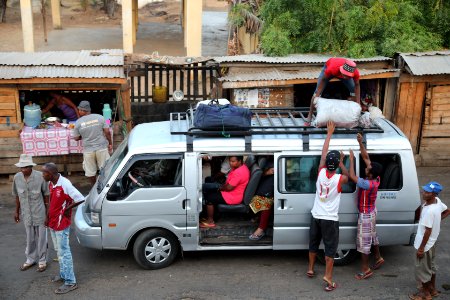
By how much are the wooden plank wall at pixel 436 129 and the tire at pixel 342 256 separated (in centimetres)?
507

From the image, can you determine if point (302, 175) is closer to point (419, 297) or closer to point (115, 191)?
point (419, 297)

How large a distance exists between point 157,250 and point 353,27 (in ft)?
24.4

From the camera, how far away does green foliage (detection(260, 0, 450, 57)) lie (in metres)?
11.9

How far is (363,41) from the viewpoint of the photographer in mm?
12438

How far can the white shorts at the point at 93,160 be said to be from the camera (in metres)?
10.2

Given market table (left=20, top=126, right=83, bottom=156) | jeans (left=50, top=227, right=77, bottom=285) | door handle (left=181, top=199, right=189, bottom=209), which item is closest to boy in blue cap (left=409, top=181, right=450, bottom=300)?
door handle (left=181, top=199, right=189, bottom=209)

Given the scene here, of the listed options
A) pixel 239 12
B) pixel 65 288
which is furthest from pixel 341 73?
pixel 239 12

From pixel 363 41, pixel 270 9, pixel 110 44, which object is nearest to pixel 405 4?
pixel 363 41

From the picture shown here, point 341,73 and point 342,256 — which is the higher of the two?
point 341,73

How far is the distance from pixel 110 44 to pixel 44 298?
54.5 ft

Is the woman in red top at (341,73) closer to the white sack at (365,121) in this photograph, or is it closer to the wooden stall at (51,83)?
the white sack at (365,121)

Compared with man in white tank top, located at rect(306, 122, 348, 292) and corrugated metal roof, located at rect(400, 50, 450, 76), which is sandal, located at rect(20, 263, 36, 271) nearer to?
man in white tank top, located at rect(306, 122, 348, 292)

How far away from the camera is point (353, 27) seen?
1242 cm

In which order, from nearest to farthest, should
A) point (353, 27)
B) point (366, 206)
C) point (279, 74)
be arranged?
point (366, 206)
point (279, 74)
point (353, 27)
